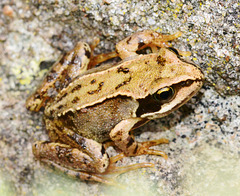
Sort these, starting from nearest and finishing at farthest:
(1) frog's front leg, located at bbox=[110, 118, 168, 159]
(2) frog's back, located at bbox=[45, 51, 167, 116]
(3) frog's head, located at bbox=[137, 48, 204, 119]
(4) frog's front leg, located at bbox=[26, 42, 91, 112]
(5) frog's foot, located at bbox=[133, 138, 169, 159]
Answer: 1. (3) frog's head, located at bbox=[137, 48, 204, 119]
2. (2) frog's back, located at bbox=[45, 51, 167, 116]
3. (1) frog's front leg, located at bbox=[110, 118, 168, 159]
4. (5) frog's foot, located at bbox=[133, 138, 169, 159]
5. (4) frog's front leg, located at bbox=[26, 42, 91, 112]

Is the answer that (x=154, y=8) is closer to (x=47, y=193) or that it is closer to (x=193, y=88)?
(x=193, y=88)

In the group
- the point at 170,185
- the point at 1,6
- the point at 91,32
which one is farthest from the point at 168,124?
the point at 1,6

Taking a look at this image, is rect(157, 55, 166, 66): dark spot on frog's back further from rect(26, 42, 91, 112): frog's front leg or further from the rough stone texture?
rect(26, 42, 91, 112): frog's front leg

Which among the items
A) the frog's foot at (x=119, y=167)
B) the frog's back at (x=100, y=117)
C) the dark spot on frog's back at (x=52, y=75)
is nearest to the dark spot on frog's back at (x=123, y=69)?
the frog's back at (x=100, y=117)

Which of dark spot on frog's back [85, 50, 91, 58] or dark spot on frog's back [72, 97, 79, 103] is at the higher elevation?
dark spot on frog's back [85, 50, 91, 58]

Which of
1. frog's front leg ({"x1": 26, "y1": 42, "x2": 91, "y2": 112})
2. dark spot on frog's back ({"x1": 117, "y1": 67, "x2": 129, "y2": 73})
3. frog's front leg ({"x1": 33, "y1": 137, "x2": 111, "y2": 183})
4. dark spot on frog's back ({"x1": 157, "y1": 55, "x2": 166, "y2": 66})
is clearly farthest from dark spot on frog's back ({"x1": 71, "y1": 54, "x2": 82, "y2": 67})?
dark spot on frog's back ({"x1": 157, "y1": 55, "x2": 166, "y2": 66})
